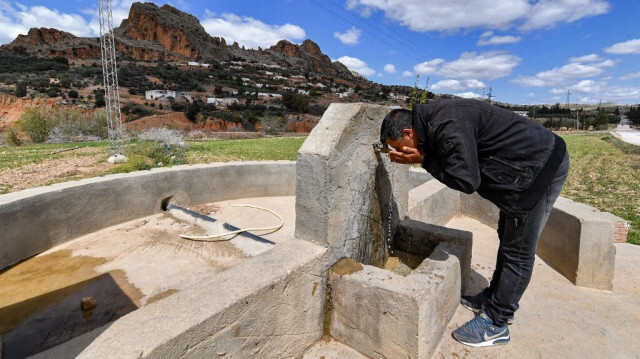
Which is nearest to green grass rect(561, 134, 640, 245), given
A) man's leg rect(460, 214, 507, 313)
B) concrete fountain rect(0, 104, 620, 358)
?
man's leg rect(460, 214, 507, 313)

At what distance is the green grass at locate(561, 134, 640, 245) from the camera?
6.44 m

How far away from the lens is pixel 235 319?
1756mm

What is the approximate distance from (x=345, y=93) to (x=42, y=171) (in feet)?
167

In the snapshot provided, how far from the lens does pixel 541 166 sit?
1.98m

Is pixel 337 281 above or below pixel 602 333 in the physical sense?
above

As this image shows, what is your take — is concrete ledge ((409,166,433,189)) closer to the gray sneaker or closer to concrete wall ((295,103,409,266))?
concrete wall ((295,103,409,266))

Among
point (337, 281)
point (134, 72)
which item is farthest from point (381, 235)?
point (134, 72)

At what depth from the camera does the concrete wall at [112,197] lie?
12.2 ft

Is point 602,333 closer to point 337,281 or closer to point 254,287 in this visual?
point 337,281

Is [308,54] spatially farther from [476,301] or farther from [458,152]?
[458,152]

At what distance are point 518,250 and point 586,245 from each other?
1282 mm

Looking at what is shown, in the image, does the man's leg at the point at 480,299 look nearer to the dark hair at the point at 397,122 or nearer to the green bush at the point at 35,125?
the dark hair at the point at 397,122

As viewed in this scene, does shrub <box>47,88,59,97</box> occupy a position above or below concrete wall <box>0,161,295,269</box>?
above

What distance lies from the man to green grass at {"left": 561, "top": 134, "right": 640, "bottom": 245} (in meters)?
3.77
